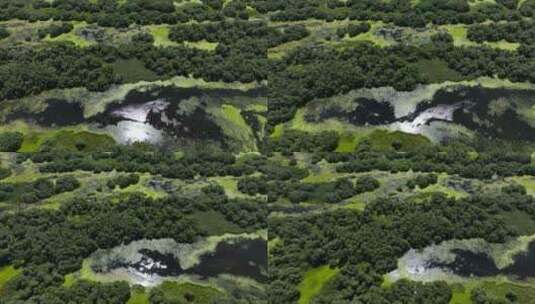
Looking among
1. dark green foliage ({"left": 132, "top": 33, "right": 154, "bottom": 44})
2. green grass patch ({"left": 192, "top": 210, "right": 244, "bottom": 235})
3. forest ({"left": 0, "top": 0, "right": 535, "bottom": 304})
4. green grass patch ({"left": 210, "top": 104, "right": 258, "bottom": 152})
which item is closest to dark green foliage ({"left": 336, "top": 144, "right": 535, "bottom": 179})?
forest ({"left": 0, "top": 0, "right": 535, "bottom": 304})

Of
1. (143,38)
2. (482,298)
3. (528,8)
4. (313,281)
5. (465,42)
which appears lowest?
(313,281)

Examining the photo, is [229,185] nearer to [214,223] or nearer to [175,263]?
[214,223]

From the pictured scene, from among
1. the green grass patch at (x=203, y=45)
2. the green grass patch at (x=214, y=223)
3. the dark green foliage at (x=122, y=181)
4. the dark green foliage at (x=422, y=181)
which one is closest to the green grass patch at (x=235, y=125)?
the green grass patch at (x=203, y=45)

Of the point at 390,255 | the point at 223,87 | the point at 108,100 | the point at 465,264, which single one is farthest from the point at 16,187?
the point at 465,264

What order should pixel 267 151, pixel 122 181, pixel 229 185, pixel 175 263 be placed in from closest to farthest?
pixel 175 263 < pixel 122 181 < pixel 229 185 < pixel 267 151

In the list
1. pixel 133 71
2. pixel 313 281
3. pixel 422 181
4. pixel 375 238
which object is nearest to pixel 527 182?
pixel 422 181

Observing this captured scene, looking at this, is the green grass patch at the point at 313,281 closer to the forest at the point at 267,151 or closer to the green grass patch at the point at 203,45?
the forest at the point at 267,151
